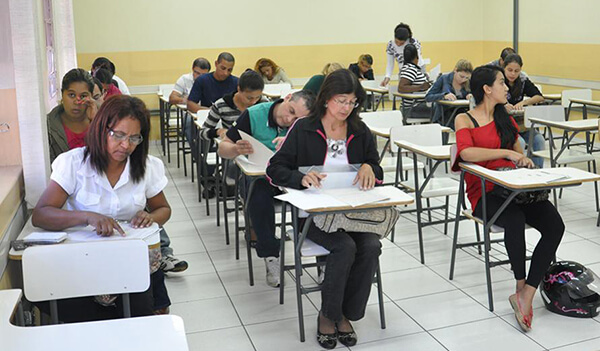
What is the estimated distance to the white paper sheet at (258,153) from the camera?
12.6ft

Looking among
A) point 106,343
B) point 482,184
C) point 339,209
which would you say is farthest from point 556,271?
point 106,343

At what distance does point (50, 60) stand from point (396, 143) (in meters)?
2.48

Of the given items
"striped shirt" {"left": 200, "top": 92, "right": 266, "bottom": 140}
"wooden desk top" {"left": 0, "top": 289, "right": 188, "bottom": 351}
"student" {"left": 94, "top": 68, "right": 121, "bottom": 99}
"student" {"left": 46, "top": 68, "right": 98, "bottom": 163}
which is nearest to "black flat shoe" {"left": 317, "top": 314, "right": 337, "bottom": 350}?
"wooden desk top" {"left": 0, "top": 289, "right": 188, "bottom": 351}

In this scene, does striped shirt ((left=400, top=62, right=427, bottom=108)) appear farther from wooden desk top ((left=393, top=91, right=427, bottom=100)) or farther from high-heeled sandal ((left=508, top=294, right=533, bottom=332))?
high-heeled sandal ((left=508, top=294, right=533, bottom=332))

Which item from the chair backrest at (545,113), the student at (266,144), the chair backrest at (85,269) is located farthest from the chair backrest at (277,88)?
the chair backrest at (85,269)

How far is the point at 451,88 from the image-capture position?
290 inches

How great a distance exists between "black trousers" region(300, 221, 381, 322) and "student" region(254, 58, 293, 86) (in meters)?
5.36

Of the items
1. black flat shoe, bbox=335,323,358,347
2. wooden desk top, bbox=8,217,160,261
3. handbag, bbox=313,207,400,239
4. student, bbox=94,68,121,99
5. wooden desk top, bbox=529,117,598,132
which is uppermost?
student, bbox=94,68,121,99

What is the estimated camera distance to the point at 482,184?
3.56m

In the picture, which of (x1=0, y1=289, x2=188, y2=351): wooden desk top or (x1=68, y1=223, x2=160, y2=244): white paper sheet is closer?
(x1=0, y1=289, x2=188, y2=351): wooden desk top

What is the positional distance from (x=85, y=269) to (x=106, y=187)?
639 mm

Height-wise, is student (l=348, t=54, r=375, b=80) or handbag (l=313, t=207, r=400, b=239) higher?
student (l=348, t=54, r=375, b=80)

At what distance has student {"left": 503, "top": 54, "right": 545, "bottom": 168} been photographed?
579cm

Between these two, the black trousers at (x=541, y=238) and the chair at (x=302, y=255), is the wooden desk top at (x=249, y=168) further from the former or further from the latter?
the black trousers at (x=541, y=238)
